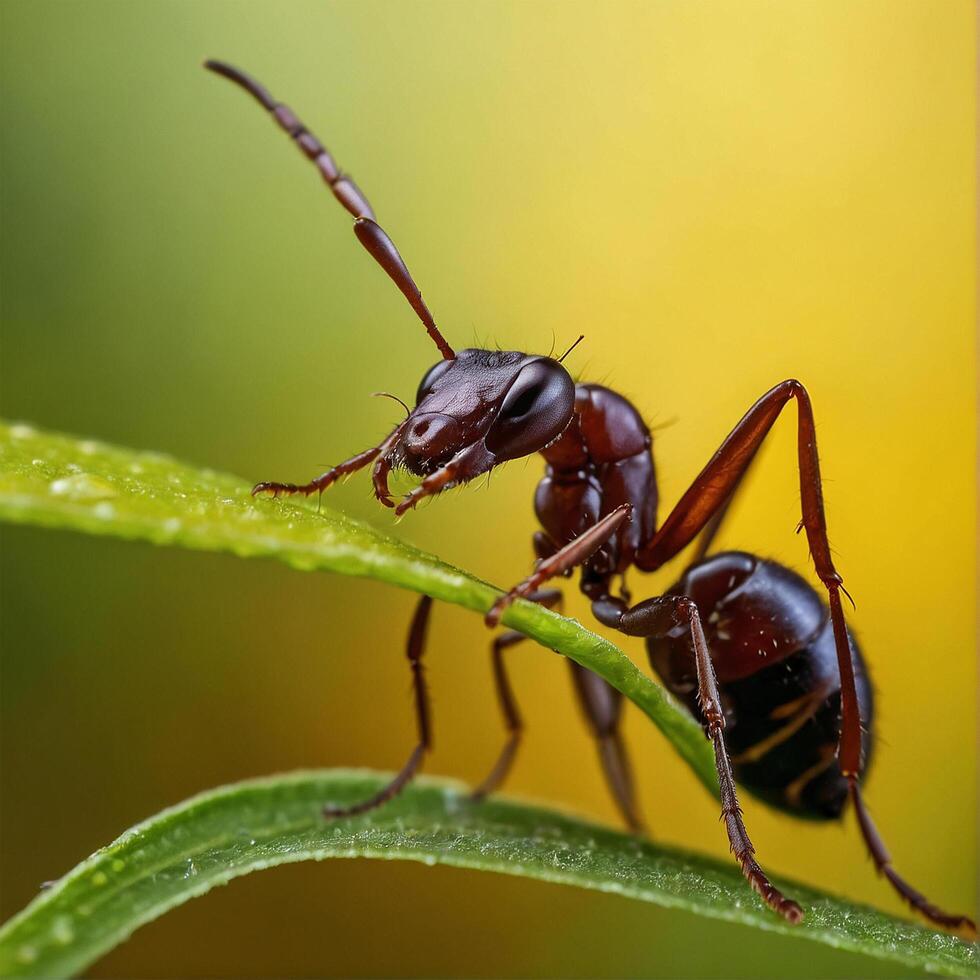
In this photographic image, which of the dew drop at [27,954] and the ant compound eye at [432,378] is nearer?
the dew drop at [27,954]

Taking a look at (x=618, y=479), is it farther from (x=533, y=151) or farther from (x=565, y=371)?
(x=533, y=151)

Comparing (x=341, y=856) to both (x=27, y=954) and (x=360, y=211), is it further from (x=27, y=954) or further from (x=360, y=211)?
(x=360, y=211)

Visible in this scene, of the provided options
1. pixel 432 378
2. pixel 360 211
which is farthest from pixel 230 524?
pixel 360 211

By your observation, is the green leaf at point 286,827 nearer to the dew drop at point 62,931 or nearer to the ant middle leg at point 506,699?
the dew drop at point 62,931

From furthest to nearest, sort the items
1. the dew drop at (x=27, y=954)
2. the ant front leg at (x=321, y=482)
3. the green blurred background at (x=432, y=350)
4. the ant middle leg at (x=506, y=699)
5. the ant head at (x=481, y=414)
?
1. the green blurred background at (x=432, y=350)
2. the ant middle leg at (x=506, y=699)
3. the ant head at (x=481, y=414)
4. the ant front leg at (x=321, y=482)
5. the dew drop at (x=27, y=954)

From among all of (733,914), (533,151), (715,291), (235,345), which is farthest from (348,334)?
(733,914)

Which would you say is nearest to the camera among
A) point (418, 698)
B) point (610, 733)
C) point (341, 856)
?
point (341, 856)

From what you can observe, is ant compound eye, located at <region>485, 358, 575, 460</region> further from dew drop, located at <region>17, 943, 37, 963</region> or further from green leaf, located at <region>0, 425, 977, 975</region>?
dew drop, located at <region>17, 943, 37, 963</region>

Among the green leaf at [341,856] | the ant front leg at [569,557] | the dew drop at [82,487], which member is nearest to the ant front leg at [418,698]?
the green leaf at [341,856]
